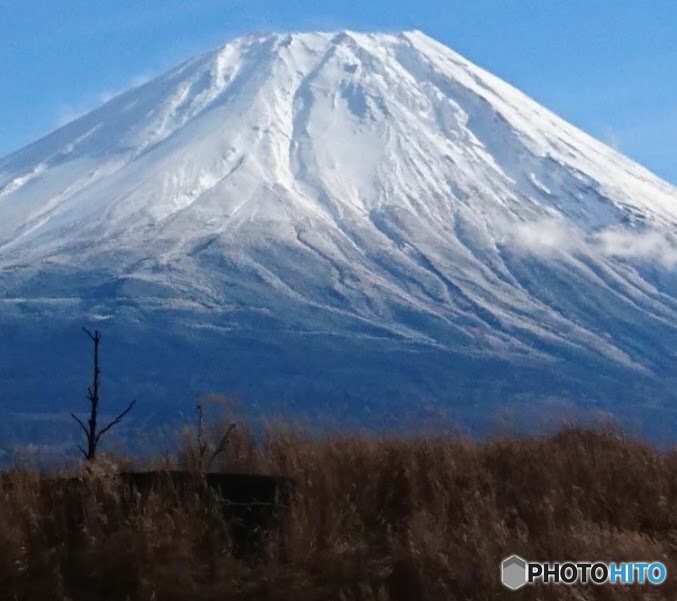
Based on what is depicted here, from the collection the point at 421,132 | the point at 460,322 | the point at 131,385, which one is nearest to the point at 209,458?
the point at 131,385

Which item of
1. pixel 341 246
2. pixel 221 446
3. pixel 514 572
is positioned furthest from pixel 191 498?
pixel 341 246

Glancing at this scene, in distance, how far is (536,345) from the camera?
7150cm

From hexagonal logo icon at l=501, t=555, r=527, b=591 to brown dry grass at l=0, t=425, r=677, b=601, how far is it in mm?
51

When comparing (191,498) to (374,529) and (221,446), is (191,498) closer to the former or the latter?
(221,446)

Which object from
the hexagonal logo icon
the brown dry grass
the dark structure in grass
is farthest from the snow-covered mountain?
the hexagonal logo icon

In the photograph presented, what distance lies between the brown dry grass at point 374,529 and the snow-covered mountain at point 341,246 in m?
46.6

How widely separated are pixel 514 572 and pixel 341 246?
232 ft

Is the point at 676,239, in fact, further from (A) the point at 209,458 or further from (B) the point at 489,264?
(A) the point at 209,458

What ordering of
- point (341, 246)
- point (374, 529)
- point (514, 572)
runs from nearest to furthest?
Result: point (514, 572)
point (374, 529)
point (341, 246)

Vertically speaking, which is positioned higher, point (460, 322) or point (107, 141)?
point (107, 141)

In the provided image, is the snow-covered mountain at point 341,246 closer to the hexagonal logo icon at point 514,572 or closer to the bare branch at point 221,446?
the bare branch at point 221,446

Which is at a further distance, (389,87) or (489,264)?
(389,87)

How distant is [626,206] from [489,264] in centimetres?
1485

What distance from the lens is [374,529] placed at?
7.92 m
